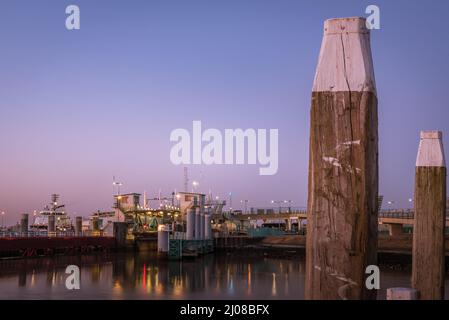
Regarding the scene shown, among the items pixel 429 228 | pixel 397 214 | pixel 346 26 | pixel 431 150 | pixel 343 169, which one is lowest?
pixel 397 214

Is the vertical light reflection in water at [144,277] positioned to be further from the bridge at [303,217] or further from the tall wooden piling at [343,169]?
the bridge at [303,217]

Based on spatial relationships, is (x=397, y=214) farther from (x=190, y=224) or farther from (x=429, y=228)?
(x=429, y=228)

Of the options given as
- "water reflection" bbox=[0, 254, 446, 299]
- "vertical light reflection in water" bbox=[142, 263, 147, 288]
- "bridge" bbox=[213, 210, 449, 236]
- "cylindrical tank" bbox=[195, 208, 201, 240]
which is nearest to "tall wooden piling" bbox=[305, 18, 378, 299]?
"water reflection" bbox=[0, 254, 446, 299]

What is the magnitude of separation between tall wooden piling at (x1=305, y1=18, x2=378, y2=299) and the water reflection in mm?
23023

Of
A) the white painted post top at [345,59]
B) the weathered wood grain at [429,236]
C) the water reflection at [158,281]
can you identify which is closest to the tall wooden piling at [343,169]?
the white painted post top at [345,59]

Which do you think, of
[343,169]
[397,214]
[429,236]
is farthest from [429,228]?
[397,214]

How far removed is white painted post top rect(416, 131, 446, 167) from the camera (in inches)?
294

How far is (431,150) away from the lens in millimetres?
7992

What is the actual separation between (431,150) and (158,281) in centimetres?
2763

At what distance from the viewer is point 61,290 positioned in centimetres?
2791

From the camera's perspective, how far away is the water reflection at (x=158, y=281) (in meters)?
27.3
